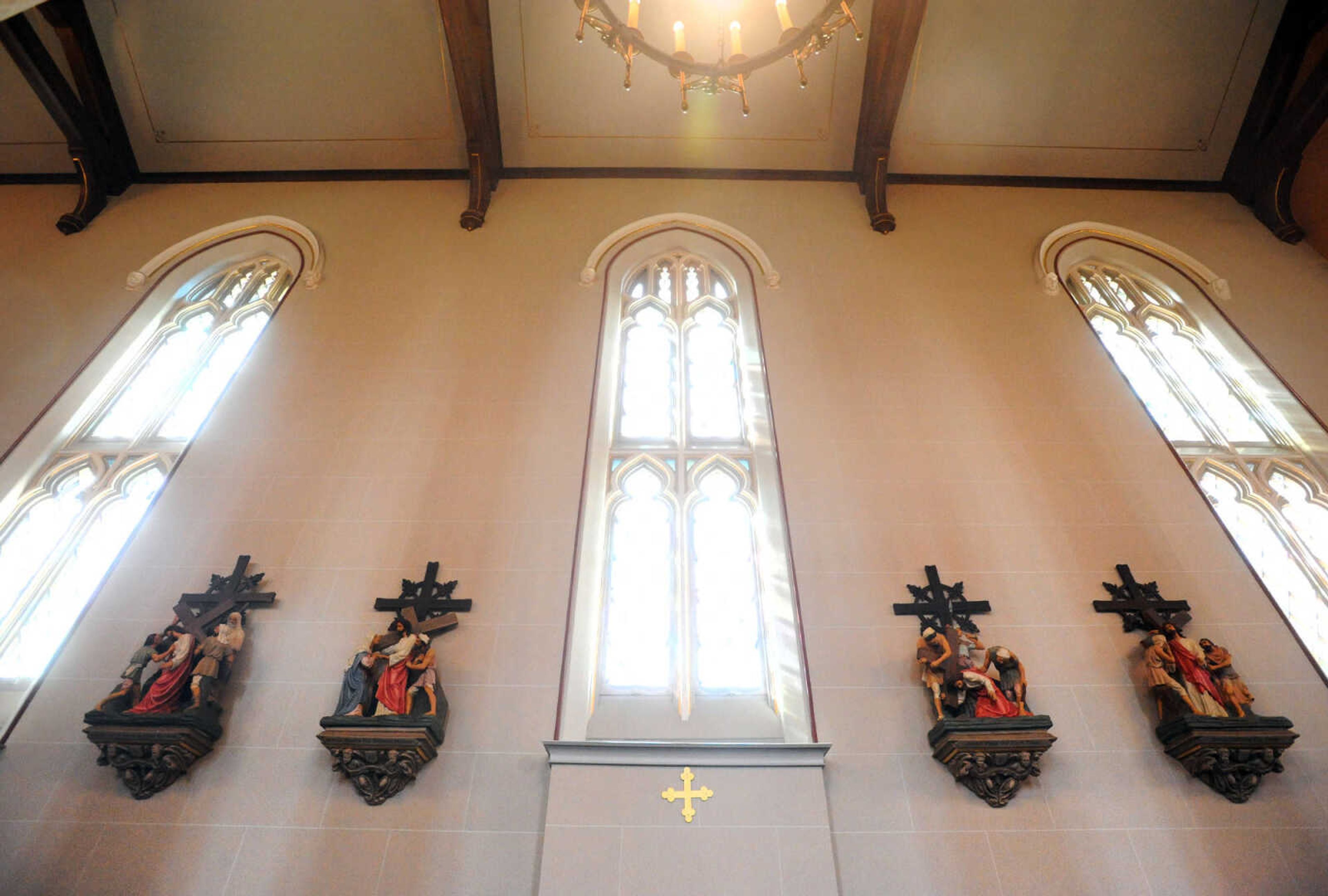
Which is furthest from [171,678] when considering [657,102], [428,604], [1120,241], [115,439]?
[1120,241]

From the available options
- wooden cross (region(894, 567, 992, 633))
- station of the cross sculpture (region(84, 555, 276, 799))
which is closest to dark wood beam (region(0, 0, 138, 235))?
station of the cross sculpture (region(84, 555, 276, 799))

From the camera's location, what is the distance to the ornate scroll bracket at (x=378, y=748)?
405 cm

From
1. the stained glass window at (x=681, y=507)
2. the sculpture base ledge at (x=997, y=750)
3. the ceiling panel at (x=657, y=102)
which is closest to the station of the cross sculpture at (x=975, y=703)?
the sculpture base ledge at (x=997, y=750)

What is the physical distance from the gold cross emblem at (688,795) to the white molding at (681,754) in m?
0.10

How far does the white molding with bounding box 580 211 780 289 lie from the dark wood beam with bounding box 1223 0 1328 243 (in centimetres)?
502

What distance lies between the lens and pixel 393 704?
4.24 metres

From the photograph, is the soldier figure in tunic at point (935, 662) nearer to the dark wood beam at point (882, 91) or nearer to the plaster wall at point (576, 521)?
the plaster wall at point (576, 521)

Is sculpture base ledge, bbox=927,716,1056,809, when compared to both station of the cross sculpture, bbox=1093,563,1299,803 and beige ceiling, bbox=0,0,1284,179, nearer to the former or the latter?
station of the cross sculpture, bbox=1093,563,1299,803

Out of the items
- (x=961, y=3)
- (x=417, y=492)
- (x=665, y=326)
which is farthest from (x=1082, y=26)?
(x=417, y=492)

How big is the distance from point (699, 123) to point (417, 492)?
17.0ft

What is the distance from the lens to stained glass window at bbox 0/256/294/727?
491cm

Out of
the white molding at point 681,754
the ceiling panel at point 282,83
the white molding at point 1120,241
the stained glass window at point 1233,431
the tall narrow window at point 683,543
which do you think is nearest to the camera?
the white molding at point 681,754

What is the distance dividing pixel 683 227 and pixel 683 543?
12.8ft

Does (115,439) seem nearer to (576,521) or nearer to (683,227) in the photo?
(576,521)
